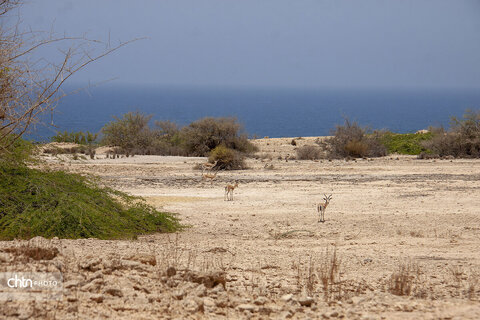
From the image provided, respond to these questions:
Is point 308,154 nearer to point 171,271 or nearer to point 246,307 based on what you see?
point 171,271

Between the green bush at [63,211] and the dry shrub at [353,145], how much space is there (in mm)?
19438

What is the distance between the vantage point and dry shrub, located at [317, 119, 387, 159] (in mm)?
30969

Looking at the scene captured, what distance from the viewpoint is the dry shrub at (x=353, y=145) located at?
31.0 metres

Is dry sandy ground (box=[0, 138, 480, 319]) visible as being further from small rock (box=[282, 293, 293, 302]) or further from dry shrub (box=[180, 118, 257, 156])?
dry shrub (box=[180, 118, 257, 156])

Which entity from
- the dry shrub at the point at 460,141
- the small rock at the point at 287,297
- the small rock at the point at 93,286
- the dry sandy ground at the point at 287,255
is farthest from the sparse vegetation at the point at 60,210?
the dry shrub at the point at 460,141

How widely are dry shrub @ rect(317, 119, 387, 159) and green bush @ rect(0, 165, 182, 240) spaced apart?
19.4m

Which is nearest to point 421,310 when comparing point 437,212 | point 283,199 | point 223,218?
point 223,218

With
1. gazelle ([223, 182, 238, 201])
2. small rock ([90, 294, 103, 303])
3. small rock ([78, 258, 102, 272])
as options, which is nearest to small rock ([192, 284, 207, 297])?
small rock ([90, 294, 103, 303])

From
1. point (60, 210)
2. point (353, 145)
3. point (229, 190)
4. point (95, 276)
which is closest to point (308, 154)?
point (353, 145)

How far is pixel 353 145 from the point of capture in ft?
101

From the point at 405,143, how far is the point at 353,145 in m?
4.60

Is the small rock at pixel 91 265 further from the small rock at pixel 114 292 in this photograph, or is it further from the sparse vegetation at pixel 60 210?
the sparse vegetation at pixel 60 210

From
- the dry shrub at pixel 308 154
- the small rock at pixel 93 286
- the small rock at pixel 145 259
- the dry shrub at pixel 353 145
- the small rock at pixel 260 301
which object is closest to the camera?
the small rock at pixel 93 286

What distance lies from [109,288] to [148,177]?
16.6 m
